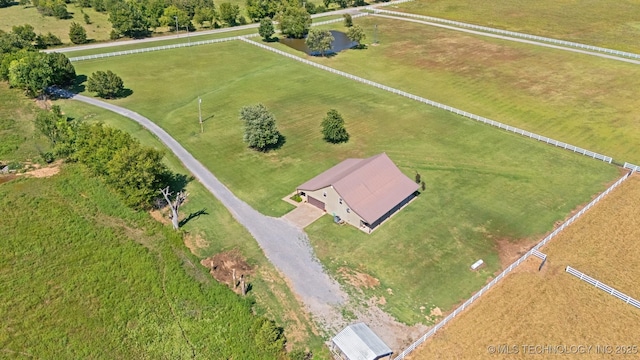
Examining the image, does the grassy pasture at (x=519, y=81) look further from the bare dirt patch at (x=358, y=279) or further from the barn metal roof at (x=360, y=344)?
the barn metal roof at (x=360, y=344)

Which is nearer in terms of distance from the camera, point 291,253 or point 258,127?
point 291,253

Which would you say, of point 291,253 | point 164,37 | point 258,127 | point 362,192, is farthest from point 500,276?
point 164,37

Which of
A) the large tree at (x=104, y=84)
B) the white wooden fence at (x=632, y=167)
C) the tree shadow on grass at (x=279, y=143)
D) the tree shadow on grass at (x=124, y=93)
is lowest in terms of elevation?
the white wooden fence at (x=632, y=167)

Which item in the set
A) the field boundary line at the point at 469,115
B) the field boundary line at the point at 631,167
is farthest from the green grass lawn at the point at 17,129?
the field boundary line at the point at 631,167

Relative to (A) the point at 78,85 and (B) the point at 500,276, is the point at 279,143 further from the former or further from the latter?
(A) the point at 78,85

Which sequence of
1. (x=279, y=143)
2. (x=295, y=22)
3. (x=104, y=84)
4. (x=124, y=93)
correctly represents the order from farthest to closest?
(x=295, y=22) → (x=124, y=93) → (x=104, y=84) → (x=279, y=143)

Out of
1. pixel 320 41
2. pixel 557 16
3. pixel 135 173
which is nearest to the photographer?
pixel 135 173

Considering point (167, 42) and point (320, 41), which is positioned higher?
point (320, 41)
